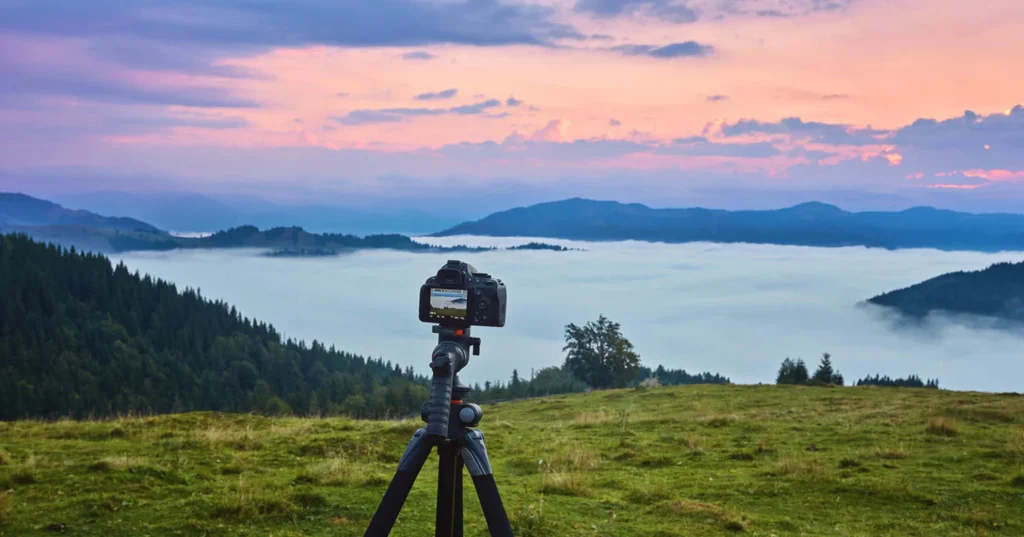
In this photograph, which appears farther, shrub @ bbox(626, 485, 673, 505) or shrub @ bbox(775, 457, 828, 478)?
shrub @ bbox(775, 457, 828, 478)

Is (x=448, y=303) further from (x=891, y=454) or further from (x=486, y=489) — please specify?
(x=891, y=454)

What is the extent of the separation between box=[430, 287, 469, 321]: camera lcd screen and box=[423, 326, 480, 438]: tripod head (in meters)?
0.10

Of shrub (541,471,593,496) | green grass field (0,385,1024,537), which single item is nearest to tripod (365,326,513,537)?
green grass field (0,385,1024,537)

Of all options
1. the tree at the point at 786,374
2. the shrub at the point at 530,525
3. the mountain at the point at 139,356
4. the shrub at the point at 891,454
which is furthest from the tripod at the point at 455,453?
the mountain at the point at 139,356

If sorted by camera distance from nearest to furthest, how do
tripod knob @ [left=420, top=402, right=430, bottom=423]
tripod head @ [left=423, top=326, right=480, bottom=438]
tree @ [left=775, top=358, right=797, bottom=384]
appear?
1. tripod head @ [left=423, top=326, right=480, bottom=438]
2. tripod knob @ [left=420, top=402, right=430, bottom=423]
3. tree @ [left=775, top=358, right=797, bottom=384]

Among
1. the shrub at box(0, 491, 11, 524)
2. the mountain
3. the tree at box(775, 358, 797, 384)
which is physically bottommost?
the mountain

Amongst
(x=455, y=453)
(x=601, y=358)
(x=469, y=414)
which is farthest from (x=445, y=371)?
(x=601, y=358)

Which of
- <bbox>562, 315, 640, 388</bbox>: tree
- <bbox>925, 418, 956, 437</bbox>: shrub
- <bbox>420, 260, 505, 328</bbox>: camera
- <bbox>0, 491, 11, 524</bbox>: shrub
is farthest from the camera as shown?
<bbox>562, 315, 640, 388</bbox>: tree

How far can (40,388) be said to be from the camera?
8375 centimetres

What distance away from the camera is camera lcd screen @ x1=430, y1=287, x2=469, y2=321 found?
4.65m

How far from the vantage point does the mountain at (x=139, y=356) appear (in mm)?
84875

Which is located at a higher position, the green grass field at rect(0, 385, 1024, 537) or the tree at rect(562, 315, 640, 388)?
the green grass field at rect(0, 385, 1024, 537)

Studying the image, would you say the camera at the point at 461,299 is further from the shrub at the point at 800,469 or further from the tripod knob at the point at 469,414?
the shrub at the point at 800,469

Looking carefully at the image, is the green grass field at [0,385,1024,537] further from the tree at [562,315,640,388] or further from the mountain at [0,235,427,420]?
the mountain at [0,235,427,420]
